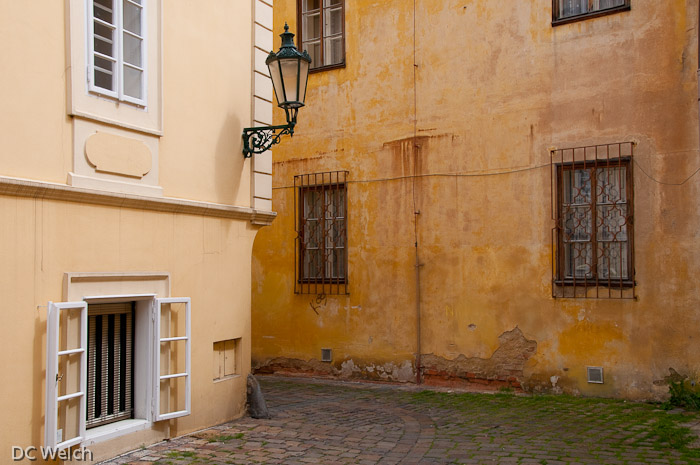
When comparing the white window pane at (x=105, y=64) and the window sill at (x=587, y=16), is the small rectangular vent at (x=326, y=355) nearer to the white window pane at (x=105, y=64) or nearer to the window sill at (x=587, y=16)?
the window sill at (x=587, y=16)

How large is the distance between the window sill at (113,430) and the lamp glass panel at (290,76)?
3.82 meters

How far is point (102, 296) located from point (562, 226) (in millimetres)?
6255

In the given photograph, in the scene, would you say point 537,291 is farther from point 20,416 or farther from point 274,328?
point 20,416

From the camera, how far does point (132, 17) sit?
718 centimetres

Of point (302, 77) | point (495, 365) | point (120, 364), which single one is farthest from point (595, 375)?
point (120, 364)

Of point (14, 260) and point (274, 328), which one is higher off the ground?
point (14, 260)

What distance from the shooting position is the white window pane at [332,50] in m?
12.4

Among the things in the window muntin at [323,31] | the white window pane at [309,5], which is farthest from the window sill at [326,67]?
the white window pane at [309,5]

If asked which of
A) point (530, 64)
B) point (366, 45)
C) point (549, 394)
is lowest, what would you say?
point (549, 394)

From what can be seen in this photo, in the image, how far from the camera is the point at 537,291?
10.2m

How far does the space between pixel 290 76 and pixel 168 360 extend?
134 inches

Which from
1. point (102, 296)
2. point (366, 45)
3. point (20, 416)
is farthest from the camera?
point (366, 45)

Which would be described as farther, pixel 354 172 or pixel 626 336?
pixel 354 172

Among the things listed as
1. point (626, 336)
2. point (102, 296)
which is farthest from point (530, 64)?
point (102, 296)
